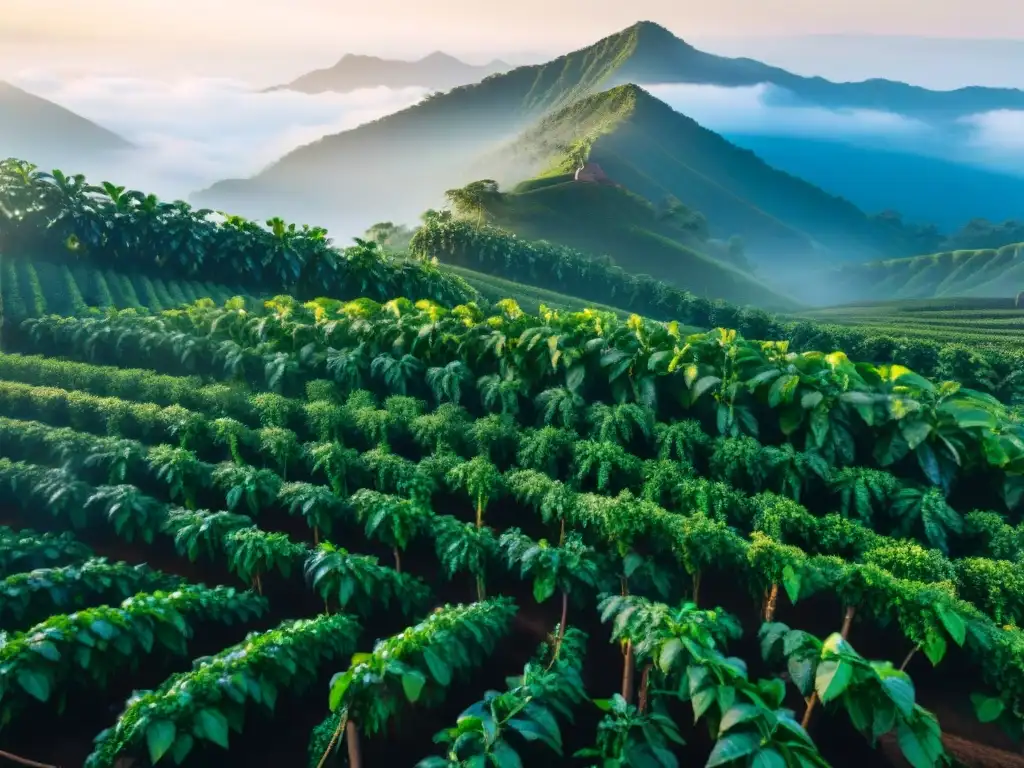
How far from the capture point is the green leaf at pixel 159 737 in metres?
3.62

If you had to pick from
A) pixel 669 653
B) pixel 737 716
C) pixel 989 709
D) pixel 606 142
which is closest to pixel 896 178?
pixel 606 142

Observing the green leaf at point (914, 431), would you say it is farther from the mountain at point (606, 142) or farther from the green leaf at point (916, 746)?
the mountain at point (606, 142)

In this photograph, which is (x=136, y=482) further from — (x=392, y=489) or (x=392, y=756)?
(x=392, y=756)

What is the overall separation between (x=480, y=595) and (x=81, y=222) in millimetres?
17141

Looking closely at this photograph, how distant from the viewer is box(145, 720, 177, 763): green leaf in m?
3.62

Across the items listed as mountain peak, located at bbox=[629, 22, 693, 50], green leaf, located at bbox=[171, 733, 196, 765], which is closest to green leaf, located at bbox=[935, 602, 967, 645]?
A: green leaf, located at bbox=[171, 733, 196, 765]

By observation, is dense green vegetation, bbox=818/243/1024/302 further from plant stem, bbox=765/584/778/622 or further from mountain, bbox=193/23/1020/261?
plant stem, bbox=765/584/778/622

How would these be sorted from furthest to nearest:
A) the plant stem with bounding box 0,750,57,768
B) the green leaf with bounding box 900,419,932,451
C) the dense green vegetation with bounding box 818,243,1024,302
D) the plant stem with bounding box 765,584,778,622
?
1. the dense green vegetation with bounding box 818,243,1024,302
2. the green leaf with bounding box 900,419,932,451
3. the plant stem with bounding box 765,584,778,622
4. the plant stem with bounding box 0,750,57,768

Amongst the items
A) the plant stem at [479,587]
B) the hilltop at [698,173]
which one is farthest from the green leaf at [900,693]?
the hilltop at [698,173]

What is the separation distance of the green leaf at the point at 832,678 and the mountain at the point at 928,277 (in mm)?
50102

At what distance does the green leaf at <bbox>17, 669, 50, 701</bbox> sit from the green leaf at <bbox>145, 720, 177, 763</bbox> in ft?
2.83

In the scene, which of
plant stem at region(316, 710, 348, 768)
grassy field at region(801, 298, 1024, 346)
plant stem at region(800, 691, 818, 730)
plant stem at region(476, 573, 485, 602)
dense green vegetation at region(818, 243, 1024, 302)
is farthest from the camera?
dense green vegetation at region(818, 243, 1024, 302)

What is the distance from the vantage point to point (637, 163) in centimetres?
6347

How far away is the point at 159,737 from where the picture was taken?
3684 millimetres
